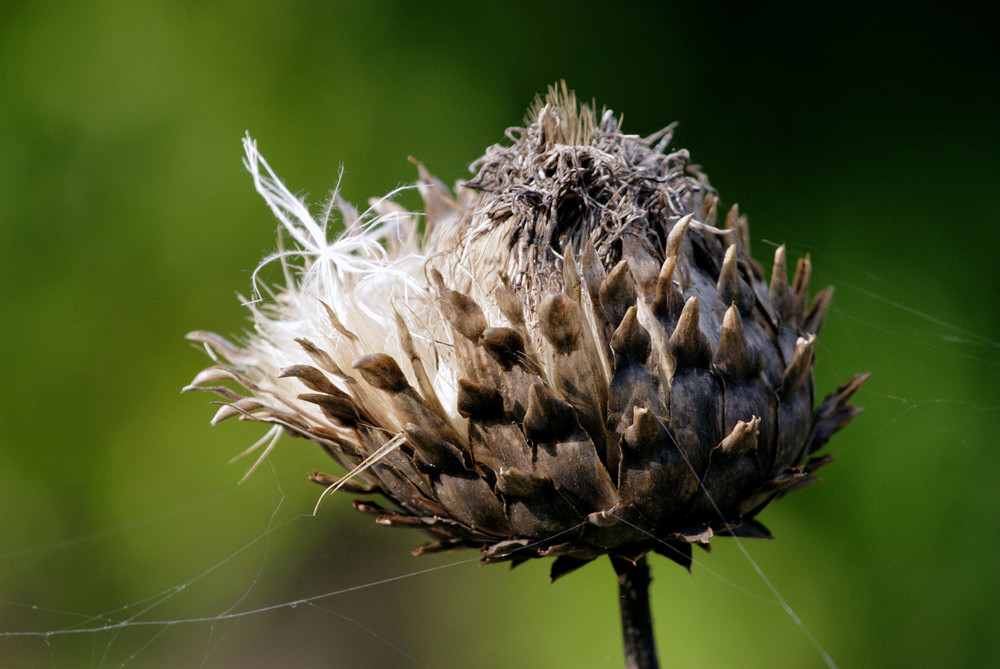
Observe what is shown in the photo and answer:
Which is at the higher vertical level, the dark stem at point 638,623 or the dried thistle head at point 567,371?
the dried thistle head at point 567,371

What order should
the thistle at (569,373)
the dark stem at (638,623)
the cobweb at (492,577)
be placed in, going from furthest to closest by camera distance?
the cobweb at (492,577)
the dark stem at (638,623)
the thistle at (569,373)

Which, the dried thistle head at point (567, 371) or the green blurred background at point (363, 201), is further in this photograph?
the green blurred background at point (363, 201)

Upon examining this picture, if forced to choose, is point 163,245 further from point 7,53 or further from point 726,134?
point 726,134

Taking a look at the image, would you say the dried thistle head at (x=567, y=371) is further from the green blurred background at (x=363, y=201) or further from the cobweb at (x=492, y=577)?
the green blurred background at (x=363, y=201)

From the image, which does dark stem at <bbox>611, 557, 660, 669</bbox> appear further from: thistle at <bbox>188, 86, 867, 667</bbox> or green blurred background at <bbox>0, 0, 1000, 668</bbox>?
green blurred background at <bbox>0, 0, 1000, 668</bbox>

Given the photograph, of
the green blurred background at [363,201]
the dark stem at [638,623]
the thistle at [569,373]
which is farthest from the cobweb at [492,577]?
the thistle at [569,373]

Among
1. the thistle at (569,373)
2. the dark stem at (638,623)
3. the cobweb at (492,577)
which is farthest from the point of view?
the cobweb at (492,577)

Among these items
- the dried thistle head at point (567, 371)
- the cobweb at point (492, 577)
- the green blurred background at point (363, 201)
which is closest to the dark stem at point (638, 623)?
the dried thistle head at point (567, 371)

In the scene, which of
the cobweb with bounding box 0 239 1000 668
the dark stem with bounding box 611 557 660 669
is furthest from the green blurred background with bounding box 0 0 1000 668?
the dark stem with bounding box 611 557 660 669
